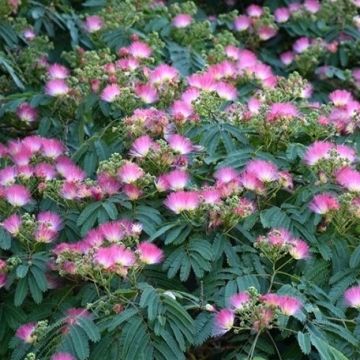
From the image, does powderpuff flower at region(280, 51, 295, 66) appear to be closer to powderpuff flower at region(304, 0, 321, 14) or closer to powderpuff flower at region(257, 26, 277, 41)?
powderpuff flower at region(257, 26, 277, 41)

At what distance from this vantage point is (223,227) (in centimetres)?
302

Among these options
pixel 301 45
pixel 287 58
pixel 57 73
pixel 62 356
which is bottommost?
pixel 287 58

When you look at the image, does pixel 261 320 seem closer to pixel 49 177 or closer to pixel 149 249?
pixel 149 249

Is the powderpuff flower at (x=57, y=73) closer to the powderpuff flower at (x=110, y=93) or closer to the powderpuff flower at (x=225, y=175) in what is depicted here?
the powderpuff flower at (x=110, y=93)

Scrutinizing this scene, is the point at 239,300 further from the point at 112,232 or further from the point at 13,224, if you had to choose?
the point at 13,224

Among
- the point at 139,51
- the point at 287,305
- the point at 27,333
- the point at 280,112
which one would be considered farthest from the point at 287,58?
the point at 27,333

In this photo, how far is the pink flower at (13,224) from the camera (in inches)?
119

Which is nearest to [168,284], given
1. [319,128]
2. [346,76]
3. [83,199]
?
[83,199]

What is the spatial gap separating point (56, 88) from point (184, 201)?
1.30 m

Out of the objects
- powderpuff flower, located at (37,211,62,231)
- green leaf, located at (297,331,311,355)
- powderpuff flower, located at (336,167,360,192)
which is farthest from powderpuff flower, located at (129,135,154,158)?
green leaf, located at (297,331,311,355)

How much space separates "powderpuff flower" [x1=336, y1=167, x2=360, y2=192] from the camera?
10.1 ft

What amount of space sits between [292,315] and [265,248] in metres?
0.29

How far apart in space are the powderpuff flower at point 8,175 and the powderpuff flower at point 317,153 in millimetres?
1180

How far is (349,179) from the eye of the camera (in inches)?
121
